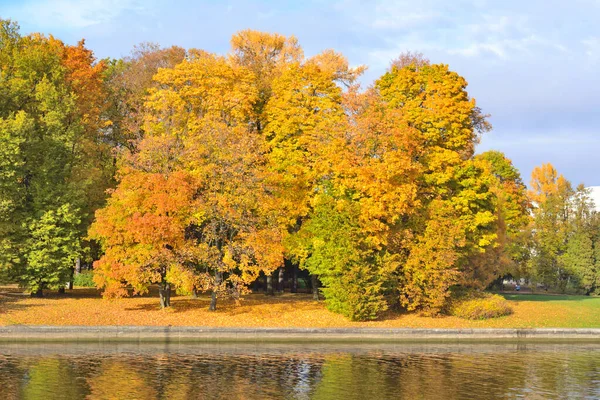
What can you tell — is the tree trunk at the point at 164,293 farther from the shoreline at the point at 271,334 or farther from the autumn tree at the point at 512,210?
the autumn tree at the point at 512,210

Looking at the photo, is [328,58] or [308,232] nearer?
[308,232]

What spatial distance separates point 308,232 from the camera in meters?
50.2

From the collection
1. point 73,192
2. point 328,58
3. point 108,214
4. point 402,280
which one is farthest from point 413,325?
point 328,58

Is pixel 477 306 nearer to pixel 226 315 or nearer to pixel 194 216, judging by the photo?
pixel 226 315

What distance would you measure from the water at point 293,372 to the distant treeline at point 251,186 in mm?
9759

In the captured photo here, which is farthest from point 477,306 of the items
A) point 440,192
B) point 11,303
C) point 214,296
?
point 11,303

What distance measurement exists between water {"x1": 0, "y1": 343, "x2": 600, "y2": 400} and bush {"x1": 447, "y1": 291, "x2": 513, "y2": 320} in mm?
8827

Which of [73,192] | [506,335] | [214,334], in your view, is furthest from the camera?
[73,192]

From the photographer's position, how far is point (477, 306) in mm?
45531

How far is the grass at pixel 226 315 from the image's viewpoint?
41.4 meters

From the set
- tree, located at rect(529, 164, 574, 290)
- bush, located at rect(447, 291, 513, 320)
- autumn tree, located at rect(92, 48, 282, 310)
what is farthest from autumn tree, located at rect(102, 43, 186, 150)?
tree, located at rect(529, 164, 574, 290)

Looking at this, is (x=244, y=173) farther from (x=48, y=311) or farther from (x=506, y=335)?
(x=506, y=335)

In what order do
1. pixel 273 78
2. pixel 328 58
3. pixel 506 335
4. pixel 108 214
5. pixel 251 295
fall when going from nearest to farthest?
pixel 506 335 < pixel 108 214 < pixel 251 295 < pixel 273 78 < pixel 328 58

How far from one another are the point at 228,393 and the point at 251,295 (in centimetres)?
3216
